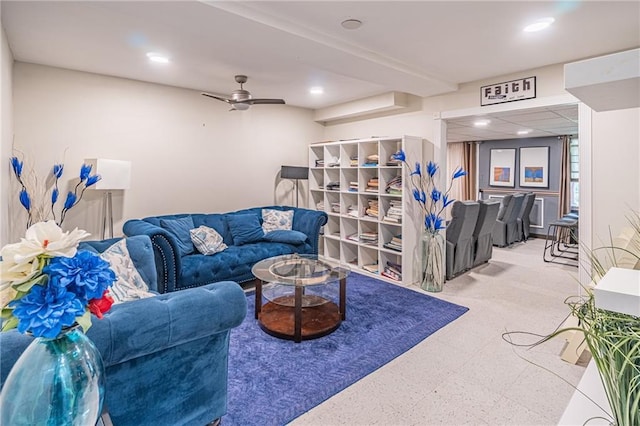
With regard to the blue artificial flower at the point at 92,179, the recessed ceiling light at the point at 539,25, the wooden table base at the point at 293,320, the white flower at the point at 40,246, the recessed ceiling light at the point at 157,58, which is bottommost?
the wooden table base at the point at 293,320

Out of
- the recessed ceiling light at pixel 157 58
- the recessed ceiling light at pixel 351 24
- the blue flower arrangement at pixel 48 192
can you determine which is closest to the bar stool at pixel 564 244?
the recessed ceiling light at pixel 351 24

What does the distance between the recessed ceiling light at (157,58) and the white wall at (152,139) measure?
920 mm

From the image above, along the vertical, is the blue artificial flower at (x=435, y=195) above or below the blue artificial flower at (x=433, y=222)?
above

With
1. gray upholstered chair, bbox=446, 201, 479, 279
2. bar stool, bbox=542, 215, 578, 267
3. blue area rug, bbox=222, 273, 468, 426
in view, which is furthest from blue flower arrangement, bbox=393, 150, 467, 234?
bar stool, bbox=542, 215, 578, 267

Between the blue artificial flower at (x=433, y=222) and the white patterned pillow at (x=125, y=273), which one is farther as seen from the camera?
the blue artificial flower at (x=433, y=222)

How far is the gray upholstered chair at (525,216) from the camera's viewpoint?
698 cm

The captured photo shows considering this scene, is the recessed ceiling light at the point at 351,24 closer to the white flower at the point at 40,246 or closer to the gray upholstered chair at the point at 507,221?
the white flower at the point at 40,246

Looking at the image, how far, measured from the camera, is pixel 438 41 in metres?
2.84

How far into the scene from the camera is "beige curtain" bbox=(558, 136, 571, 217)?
7078 mm

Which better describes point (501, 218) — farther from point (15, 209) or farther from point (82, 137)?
point (15, 209)

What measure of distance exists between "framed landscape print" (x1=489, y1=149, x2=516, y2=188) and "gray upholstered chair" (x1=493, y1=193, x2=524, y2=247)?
4.84ft

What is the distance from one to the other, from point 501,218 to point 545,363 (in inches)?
174

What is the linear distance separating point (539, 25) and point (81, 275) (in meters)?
3.20

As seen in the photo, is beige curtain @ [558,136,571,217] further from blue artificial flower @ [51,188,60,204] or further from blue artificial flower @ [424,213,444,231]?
blue artificial flower @ [51,188,60,204]
